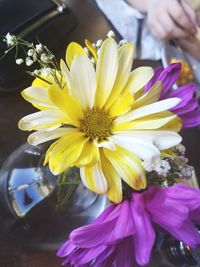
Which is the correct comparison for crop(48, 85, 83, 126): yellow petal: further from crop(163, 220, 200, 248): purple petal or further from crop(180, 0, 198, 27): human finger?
crop(180, 0, 198, 27): human finger

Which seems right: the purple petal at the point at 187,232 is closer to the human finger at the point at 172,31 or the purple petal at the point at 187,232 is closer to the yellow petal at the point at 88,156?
the yellow petal at the point at 88,156

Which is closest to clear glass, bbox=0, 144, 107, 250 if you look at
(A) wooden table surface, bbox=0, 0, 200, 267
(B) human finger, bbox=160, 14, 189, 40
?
(A) wooden table surface, bbox=0, 0, 200, 267

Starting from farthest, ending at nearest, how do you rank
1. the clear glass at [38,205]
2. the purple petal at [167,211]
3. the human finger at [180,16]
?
the human finger at [180,16], the clear glass at [38,205], the purple petal at [167,211]

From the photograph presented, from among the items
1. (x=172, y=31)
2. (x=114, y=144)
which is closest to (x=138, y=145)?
(x=114, y=144)

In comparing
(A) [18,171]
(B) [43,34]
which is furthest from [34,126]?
(B) [43,34]

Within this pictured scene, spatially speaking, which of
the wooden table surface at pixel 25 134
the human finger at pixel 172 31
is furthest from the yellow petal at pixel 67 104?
the human finger at pixel 172 31

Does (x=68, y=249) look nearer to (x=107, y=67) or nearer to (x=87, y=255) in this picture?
(x=87, y=255)
